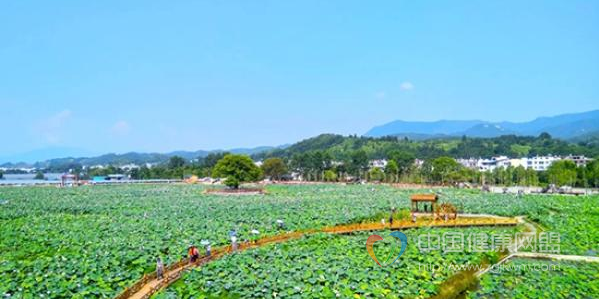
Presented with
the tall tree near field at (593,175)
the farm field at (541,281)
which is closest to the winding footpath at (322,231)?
the farm field at (541,281)

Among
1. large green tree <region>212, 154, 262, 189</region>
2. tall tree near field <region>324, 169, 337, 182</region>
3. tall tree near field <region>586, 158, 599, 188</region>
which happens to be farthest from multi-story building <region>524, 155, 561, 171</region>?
large green tree <region>212, 154, 262, 189</region>

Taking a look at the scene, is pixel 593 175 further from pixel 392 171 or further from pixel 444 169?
pixel 392 171

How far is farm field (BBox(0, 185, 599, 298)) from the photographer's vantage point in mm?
15680

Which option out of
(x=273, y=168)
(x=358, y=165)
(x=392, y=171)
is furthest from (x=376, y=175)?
(x=273, y=168)

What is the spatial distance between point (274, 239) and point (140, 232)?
7620mm

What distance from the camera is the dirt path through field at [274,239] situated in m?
14.7

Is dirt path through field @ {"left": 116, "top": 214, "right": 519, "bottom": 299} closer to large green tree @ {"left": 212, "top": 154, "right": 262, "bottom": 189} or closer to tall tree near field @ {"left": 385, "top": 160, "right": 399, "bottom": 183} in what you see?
large green tree @ {"left": 212, "top": 154, "right": 262, "bottom": 189}

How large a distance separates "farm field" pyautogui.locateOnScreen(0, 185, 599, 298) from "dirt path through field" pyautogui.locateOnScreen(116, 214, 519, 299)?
2.30ft

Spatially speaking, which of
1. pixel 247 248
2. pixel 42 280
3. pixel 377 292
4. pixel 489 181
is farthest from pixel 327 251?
pixel 489 181

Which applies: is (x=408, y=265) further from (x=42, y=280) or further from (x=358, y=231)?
(x=42, y=280)

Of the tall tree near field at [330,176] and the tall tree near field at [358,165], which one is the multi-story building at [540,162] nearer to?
the tall tree near field at [358,165]

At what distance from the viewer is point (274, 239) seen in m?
22.5

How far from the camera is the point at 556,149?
14112 cm

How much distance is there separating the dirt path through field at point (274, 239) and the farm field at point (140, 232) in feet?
2.30
